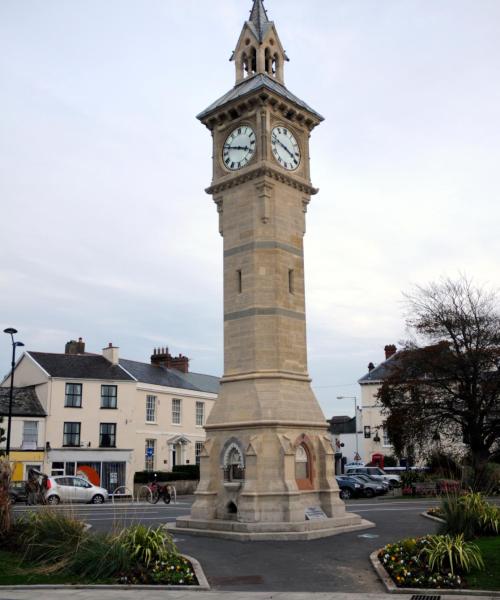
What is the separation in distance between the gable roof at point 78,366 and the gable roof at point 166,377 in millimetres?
1391

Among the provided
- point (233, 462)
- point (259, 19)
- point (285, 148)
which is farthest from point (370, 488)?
point (259, 19)

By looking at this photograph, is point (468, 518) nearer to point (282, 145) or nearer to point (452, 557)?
point (452, 557)

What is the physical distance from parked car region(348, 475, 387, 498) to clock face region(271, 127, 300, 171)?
906 inches

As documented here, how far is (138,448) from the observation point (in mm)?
46625

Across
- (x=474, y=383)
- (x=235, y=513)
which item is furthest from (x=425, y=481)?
(x=235, y=513)

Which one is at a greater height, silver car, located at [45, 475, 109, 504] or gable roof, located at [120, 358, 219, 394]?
gable roof, located at [120, 358, 219, 394]

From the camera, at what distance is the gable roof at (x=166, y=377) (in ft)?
162

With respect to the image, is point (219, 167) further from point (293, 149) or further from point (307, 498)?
point (307, 498)

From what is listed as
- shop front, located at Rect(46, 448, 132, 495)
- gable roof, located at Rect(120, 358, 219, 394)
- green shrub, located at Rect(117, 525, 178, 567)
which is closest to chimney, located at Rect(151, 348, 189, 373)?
gable roof, located at Rect(120, 358, 219, 394)

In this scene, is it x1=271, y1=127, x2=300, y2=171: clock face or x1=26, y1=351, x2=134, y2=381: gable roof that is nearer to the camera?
x1=271, y1=127, x2=300, y2=171: clock face

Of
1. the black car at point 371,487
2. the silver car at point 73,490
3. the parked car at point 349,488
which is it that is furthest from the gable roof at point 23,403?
the black car at point 371,487

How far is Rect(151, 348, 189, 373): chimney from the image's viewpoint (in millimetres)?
55188

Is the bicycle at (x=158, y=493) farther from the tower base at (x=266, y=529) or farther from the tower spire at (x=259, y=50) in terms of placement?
the tower spire at (x=259, y=50)

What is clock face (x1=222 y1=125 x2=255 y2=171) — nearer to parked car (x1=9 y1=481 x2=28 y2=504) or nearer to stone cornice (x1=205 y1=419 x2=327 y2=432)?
stone cornice (x1=205 y1=419 x2=327 y2=432)
